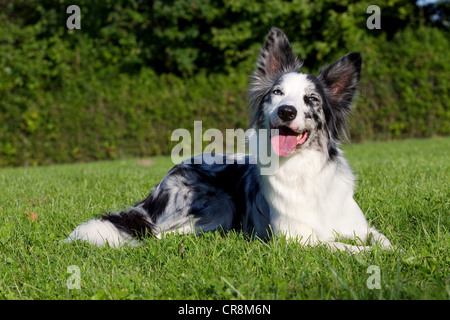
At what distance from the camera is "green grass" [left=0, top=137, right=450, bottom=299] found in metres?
2.56

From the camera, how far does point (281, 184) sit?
364 centimetres

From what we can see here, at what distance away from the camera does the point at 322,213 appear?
3602mm

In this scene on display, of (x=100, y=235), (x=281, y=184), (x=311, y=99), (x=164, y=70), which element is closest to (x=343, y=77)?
(x=311, y=99)

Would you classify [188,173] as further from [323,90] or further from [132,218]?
[323,90]

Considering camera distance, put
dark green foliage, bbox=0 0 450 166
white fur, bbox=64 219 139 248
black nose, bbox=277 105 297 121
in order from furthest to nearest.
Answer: dark green foliage, bbox=0 0 450 166
white fur, bbox=64 219 139 248
black nose, bbox=277 105 297 121

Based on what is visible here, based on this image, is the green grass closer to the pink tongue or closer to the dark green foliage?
the pink tongue

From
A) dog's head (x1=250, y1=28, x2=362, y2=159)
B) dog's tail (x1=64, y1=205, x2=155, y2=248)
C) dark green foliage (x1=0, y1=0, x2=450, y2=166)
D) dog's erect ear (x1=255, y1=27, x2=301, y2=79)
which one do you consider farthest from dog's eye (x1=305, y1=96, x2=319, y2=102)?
dark green foliage (x1=0, y1=0, x2=450, y2=166)

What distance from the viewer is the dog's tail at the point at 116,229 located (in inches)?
146

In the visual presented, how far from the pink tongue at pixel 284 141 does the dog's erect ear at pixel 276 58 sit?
34.7 inches

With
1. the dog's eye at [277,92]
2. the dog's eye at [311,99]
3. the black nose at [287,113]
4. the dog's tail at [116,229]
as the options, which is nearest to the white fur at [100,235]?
the dog's tail at [116,229]

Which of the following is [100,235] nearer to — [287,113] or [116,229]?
[116,229]

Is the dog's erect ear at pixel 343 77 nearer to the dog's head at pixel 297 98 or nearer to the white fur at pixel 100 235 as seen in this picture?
the dog's head at pixel 297 98

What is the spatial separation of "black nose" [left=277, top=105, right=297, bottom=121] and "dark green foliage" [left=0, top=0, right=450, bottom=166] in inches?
384
